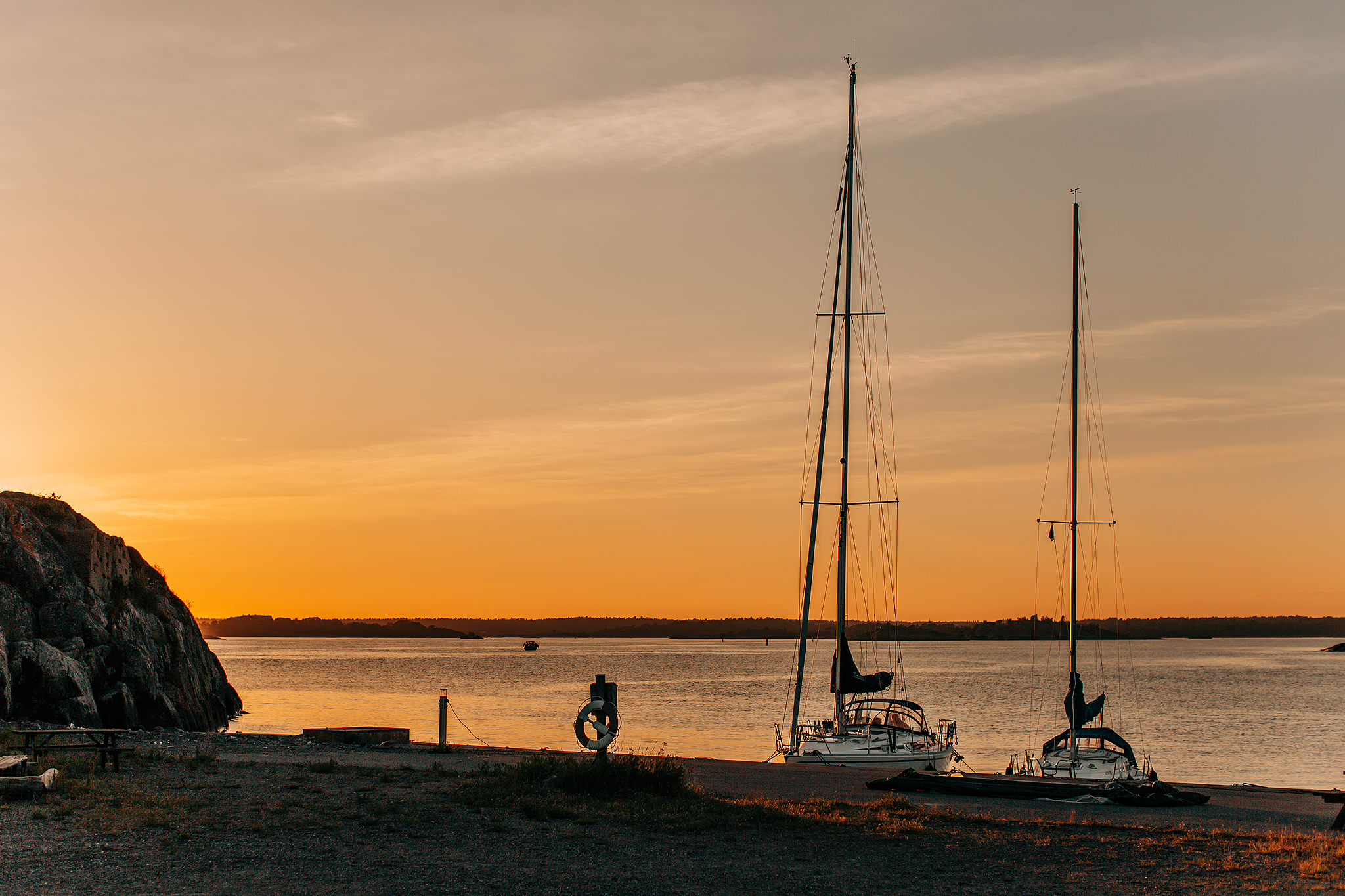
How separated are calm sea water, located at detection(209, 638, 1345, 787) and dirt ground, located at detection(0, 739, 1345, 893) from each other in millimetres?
19470

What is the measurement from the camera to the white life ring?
661 inches

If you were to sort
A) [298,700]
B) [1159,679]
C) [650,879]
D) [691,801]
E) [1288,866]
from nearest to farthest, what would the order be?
[650,879]
[1288,866]
[691,801]
[298,700]
[1159,679]

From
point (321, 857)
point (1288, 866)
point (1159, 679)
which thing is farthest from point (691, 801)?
point (1159, 679)

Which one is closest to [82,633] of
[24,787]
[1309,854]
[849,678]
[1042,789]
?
[24,787]

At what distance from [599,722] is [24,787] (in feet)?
25.9

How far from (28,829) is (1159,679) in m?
105

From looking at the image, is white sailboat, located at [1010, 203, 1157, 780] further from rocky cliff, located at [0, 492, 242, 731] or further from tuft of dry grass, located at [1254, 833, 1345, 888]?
rocky cliff, located at [0, 492, 242, 731]

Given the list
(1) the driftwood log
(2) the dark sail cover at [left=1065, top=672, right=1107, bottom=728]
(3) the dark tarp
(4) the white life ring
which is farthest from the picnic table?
(2) the dark sail cover at [left=1065, top=672, right=1107, bottom=728]

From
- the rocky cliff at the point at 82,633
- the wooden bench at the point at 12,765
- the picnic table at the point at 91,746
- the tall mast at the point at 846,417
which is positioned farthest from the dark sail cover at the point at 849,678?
the rocky cliff at the point at 82,633

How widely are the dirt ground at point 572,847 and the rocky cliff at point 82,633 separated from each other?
1381 cm

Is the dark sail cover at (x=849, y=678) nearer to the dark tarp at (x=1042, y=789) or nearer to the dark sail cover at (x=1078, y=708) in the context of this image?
the dark sail cover at (x=1078, y=708)

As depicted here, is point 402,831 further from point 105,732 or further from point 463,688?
point 463,688

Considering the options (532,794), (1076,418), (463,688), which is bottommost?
(463,688)

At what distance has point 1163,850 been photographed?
501 inches
